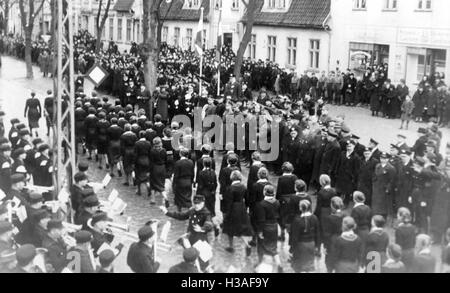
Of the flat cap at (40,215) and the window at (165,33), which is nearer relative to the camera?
the flat cap at (40,215)

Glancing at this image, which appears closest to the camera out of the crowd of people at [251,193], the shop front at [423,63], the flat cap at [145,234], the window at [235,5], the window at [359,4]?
the flat cap at [145,234]

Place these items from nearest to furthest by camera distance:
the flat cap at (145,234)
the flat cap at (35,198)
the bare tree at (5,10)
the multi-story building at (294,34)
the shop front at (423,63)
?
the flat cap at (145,234) → the flat cap at (35,198) → the shop front at (423,63) → the multi-story building at (294,34) → the bare tree at (5,10)

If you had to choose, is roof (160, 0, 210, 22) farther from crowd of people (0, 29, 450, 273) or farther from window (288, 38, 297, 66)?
crowd of people (0, 29, 450, 273)

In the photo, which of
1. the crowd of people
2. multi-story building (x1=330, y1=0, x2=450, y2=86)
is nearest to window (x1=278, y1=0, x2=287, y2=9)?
multi-story building (x1=330, y1=0, x2=450, y2=86)

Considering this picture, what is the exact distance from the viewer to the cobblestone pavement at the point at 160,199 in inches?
453

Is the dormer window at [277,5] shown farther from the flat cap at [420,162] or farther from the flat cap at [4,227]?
the flat cap at [4,227]

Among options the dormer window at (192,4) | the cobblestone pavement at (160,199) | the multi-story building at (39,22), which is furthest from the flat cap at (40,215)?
the multi-story building at (39,22)

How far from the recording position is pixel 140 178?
15562mm

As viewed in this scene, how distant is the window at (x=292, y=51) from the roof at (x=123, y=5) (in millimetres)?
22199

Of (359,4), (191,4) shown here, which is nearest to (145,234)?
(359,4)

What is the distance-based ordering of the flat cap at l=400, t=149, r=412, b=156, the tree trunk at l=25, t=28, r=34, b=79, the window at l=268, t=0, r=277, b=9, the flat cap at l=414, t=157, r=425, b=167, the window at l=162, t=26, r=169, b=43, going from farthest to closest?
1. the window at l=162, t=26, r=169, b=43
2. the window at l=268, t=0, r=277, b=9
3. the tree trunk at l=25, t=28, r=34, b=79
4. the flat cap at l=400, t=149, r=412, b=156
5. the flat cap at l=414, t=157, r=425, b=167

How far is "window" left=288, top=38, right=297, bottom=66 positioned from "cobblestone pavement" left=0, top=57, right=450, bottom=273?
358 inches

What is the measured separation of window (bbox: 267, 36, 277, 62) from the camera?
3997cm

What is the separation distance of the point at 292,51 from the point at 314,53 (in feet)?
7.79
